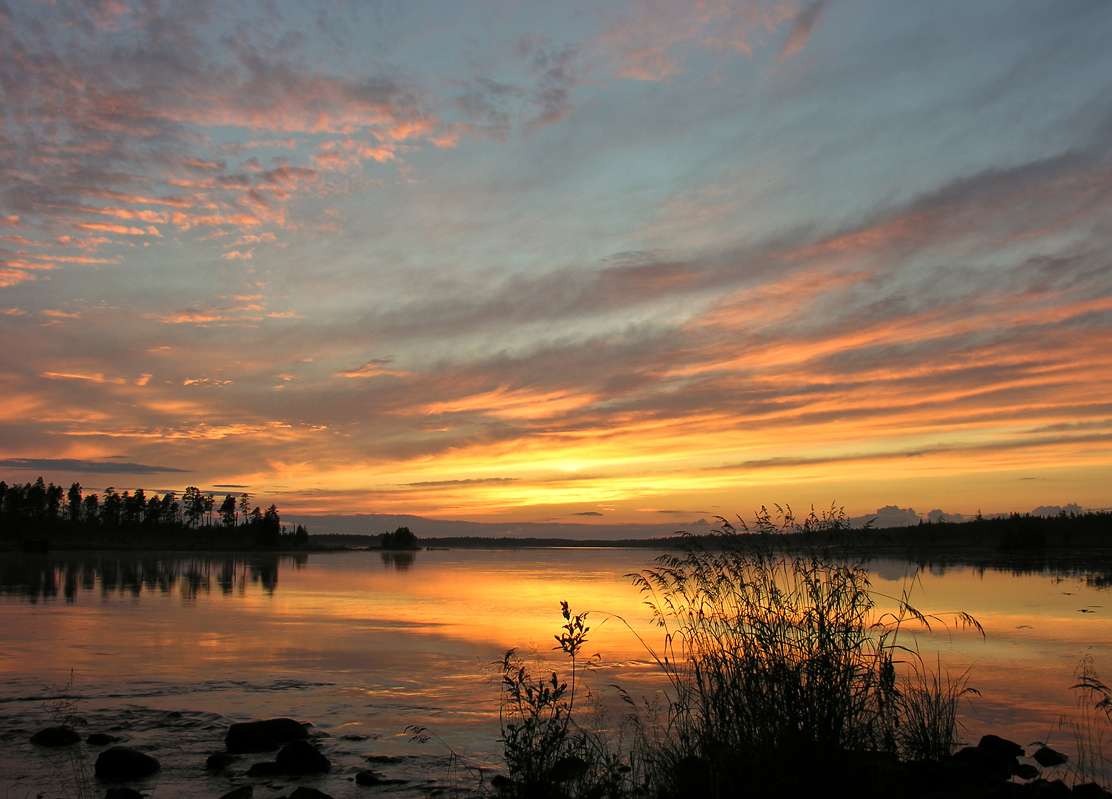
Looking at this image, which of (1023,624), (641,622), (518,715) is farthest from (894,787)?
(1023,624)

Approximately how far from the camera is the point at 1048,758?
10039 mm

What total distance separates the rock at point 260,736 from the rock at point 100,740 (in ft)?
4.98

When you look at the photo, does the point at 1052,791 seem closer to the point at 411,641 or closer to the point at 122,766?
the point at 122,766

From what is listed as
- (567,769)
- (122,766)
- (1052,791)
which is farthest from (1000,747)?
(122,766)

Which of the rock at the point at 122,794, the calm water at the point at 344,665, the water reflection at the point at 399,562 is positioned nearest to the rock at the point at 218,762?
the calm water at the point at 344,665

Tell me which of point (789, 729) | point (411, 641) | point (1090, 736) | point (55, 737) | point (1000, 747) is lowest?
point (411, 641)

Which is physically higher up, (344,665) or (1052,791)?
(1052,791)

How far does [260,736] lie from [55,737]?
274 centimetres

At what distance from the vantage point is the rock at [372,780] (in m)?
9.05

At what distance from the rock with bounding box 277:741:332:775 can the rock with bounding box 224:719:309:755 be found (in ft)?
3.06

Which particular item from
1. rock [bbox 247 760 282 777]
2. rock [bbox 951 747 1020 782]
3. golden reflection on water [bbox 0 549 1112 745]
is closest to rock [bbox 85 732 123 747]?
golden reflection on water [bbox 0 549 1112 745]

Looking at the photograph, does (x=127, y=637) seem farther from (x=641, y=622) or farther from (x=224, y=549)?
(x=224, y=549)

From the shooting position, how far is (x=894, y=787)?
7.70 meters

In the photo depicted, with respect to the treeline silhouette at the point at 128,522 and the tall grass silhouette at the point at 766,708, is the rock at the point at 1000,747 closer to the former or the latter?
the tall grass silhouette at the point at 766,708
